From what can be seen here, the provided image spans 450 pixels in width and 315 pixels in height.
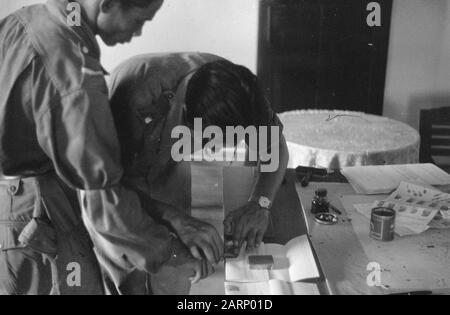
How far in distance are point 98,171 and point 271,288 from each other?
46cm

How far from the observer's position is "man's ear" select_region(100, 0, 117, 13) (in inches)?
43.4

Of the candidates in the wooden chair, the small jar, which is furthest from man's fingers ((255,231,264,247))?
the wooden chair

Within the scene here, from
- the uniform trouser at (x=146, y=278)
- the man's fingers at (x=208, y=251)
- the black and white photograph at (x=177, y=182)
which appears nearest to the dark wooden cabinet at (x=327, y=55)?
the black and white photograph at (x=177, y=182)

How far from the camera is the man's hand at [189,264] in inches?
48.3

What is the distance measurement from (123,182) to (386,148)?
130 centimetres

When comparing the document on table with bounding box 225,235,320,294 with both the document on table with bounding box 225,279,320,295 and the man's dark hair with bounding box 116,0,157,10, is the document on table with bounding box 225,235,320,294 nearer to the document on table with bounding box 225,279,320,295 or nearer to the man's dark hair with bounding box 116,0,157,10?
the document on table with bounding box 225,279,320,295

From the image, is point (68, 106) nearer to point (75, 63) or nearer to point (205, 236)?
point (75, 63)

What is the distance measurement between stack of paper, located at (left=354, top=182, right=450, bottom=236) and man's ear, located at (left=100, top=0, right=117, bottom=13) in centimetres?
89

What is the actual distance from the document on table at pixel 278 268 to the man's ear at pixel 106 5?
0.65 m

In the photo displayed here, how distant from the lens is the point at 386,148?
7.01ft

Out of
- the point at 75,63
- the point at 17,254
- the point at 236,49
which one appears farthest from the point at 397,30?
the point at 17,254

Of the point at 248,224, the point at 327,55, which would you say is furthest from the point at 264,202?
the point at 327,55

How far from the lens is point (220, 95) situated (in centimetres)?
127

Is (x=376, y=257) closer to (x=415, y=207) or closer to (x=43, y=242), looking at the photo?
(x=415, y=207)
